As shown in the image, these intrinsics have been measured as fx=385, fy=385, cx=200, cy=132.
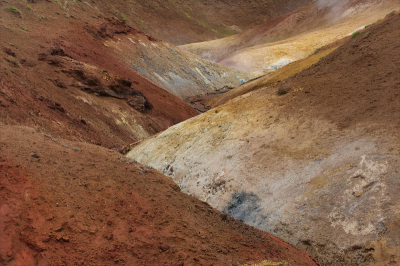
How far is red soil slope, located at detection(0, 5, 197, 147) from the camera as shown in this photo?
1511 cm

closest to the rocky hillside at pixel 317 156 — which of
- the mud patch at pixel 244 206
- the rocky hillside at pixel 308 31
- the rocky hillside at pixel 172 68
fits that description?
the mud patch at pixel 244 206

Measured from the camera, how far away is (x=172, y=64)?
34.6 meters

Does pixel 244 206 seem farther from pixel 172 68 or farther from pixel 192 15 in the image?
pixel 192 15

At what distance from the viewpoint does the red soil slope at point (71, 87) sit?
15109mm

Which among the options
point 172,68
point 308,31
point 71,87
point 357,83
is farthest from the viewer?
point 308,31

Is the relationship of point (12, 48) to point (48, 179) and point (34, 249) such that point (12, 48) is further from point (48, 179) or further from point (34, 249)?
point (34, 249)

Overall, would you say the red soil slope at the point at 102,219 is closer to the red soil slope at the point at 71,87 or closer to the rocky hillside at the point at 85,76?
the red soil slope at the point at 71,87

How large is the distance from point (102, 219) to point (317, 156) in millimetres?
5325

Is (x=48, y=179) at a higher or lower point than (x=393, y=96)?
lower

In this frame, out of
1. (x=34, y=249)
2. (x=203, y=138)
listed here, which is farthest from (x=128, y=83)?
(x=34, y=249)

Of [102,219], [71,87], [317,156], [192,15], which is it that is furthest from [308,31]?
[102,219]

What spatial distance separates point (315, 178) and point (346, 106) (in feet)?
8.08

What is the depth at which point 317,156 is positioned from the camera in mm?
8797

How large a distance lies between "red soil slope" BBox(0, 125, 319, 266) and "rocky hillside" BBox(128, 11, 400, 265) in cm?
100
